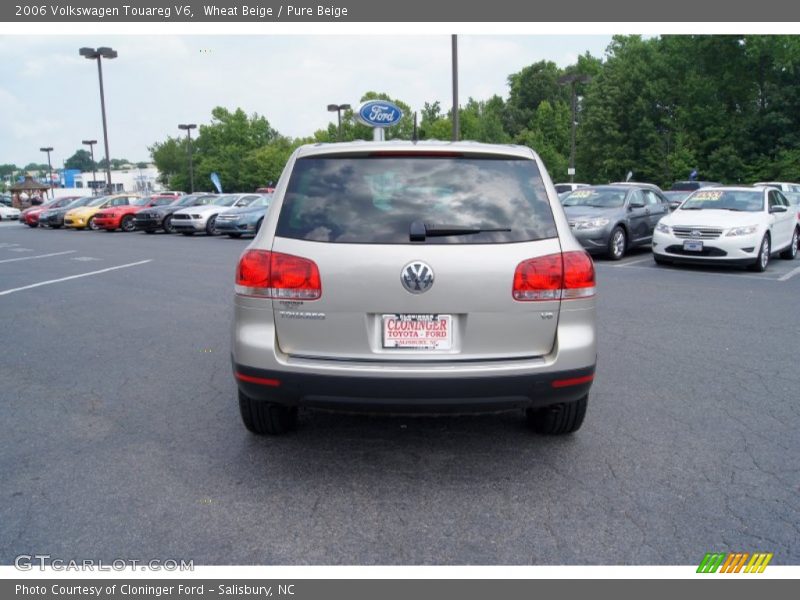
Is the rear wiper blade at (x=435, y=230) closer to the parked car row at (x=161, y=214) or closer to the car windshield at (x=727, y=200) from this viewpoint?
the car windshield at (x=727, y=200)

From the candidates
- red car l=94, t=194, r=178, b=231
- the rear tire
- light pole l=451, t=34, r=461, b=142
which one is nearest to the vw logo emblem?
light pole l=451, t=34, r=461, b=142

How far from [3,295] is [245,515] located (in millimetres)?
9037

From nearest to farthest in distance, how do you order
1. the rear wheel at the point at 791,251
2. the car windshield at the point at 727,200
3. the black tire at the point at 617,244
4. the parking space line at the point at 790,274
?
the parking space line at the point at 790,274 < the car windshield at the point at 727,200 < the black tire at the point at 617,244 < the rear wheel at the point at 791,251

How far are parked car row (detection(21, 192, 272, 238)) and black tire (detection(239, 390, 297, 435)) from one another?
53.0ft

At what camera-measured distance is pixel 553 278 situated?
3570mm

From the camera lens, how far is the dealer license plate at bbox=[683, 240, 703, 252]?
12.5 meters

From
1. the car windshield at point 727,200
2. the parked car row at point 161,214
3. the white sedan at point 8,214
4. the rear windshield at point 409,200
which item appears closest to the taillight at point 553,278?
the rear windshield at point 409,200

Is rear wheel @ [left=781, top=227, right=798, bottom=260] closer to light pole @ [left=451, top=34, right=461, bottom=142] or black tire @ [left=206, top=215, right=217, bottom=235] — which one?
light pole @ [left=451, top=34, right=461, bottom=142]

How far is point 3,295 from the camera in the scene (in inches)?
412

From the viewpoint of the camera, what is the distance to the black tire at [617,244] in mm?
14406

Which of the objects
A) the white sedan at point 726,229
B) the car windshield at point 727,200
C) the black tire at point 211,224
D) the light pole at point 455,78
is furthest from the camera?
the black tire at point 211,224

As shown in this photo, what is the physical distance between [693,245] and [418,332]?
10.6 meters

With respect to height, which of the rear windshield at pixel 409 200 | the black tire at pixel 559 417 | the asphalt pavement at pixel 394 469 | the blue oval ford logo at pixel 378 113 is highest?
the blue oval ford logo at pixel 378 113

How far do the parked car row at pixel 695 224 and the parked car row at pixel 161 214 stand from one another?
993cm
